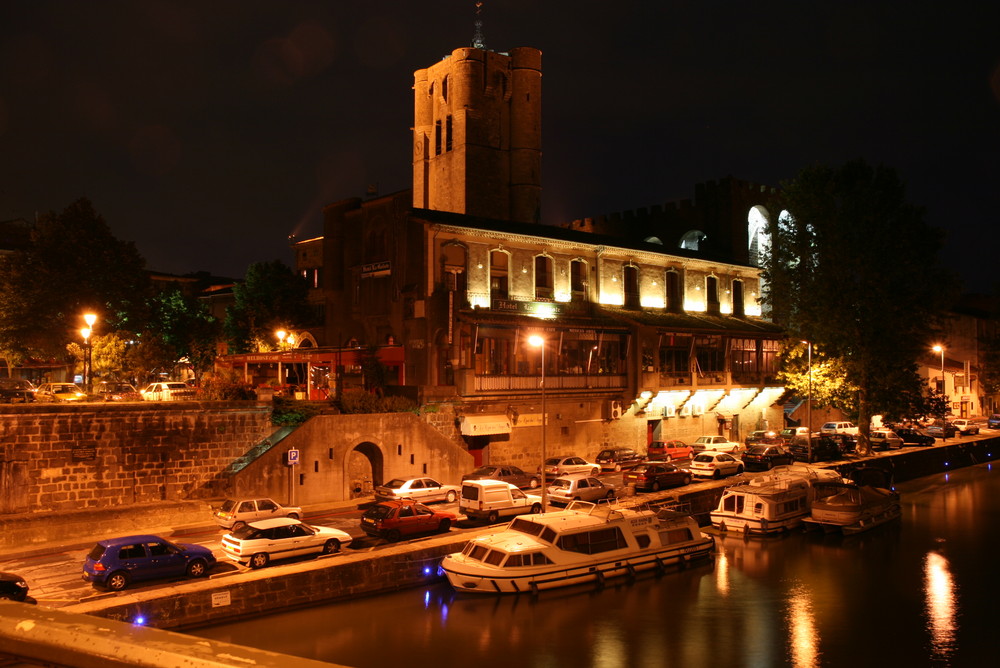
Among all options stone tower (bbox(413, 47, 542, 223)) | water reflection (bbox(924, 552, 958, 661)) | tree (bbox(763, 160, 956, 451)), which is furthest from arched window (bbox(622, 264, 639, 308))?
water reflection (bbox(924, 552, 958, 661))

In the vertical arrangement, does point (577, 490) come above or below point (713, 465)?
below

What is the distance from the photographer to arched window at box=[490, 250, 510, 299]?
4322cm

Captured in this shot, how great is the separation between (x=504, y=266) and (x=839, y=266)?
22.1 meters

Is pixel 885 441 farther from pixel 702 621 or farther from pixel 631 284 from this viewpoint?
pixel 702 621

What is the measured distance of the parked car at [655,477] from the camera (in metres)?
35.9

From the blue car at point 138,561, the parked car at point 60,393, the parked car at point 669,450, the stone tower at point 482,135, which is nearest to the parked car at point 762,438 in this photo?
the parked car at point 669,450

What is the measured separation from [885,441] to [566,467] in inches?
1179

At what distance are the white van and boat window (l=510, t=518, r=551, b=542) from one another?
3593mm

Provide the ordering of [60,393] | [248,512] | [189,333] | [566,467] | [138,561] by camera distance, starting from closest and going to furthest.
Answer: [138,561]
[248,512]
[60,393]
[566,467]
[189,333]

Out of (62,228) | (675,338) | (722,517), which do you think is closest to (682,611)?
(722,517)

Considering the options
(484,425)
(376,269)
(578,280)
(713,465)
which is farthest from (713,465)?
(376,269)

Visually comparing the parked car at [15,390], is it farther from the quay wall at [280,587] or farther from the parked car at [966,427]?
the parked car at [966,427]

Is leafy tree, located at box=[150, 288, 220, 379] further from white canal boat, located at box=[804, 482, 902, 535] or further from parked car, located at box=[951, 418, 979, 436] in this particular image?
parked car, located at box=[951, 418, 979, 436]

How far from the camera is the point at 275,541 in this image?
23.8 meters
